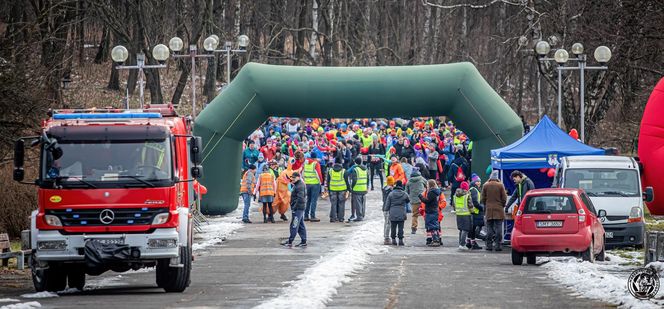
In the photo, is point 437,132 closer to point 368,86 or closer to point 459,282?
point 368,86

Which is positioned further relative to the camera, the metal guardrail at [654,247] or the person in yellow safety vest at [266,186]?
the person in yellow safety vest at [266,186]

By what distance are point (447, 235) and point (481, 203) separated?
412 cm

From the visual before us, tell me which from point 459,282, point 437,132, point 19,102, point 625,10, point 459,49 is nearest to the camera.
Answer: point 459,282

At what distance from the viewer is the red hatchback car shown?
984 inches

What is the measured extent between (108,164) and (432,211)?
11.9 metres

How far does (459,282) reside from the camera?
21.4 m

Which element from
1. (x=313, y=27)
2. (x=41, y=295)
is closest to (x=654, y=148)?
(x=41, y=295)

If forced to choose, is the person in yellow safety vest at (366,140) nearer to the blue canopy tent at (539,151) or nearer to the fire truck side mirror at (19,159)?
the blue canopy tent at (539,151)

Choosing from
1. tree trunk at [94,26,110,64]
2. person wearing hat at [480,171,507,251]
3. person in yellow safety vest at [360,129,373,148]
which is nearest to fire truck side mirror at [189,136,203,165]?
person wearing hat at [480,171,507,251]

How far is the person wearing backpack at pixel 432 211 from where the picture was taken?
99.2 feet

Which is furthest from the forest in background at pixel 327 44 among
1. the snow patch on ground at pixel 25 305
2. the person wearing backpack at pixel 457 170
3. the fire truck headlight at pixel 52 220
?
the snow patch on ground at pixel 25 305

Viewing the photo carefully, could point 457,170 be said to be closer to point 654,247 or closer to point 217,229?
point 217,229

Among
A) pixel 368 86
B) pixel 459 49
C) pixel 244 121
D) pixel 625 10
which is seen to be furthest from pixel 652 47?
pixel 459 49

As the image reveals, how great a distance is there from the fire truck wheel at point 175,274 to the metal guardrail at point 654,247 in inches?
309
